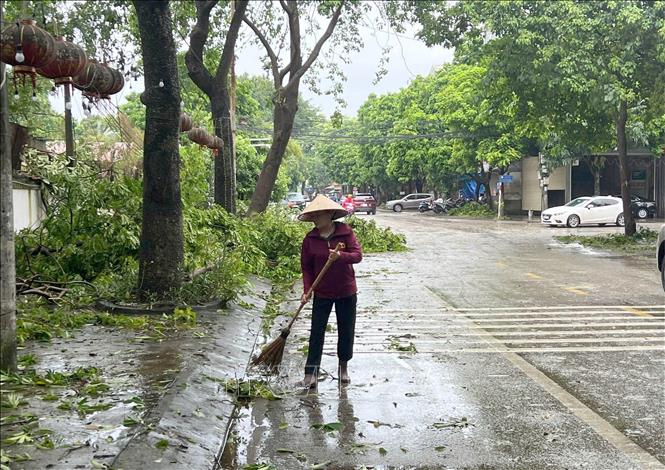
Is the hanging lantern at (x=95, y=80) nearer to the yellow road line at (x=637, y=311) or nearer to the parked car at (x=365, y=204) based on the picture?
the yellow road line at (x=637, y=311)

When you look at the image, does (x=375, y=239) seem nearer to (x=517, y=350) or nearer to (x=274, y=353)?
(x=517, y=350)

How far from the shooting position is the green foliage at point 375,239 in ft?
74.8

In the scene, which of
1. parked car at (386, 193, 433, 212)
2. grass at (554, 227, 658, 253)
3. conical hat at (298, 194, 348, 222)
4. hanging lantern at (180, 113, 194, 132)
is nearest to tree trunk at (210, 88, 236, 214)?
hanging lantern at (180, 113, 194, 132)

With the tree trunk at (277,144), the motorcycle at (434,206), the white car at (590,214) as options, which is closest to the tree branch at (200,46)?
the tree trunk at (277,144)

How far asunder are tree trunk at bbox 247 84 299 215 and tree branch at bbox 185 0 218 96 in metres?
4.43

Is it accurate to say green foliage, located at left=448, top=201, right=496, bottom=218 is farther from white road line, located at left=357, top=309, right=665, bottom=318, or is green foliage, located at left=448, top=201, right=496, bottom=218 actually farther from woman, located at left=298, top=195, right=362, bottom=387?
woman, located at left=298, top=195, right=362, bottom=387

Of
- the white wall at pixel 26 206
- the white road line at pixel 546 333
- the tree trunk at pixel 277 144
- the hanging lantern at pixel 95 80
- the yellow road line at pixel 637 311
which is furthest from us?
the tree trunk at pixel 277 144

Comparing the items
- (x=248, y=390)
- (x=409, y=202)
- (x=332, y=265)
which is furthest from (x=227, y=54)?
(x=409, y=202)

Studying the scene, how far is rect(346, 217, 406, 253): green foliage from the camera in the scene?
22.8 metres

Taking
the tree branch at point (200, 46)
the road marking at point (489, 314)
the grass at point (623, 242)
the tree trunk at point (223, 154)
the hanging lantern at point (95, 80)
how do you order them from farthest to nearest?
1. the grass at point (623, 242)
2. the tree trunk at point (223, 154)
3. the tree branch at point (200, 46)
4. the road marking at point (489, 314)
5. the hanging lantern at point (95, 80)

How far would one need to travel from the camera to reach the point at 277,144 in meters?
21.2

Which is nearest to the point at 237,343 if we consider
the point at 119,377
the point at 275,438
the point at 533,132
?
the point at 119,377

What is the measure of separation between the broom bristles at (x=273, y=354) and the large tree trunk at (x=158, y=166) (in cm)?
274

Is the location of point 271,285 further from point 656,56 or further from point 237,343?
point 656,56
